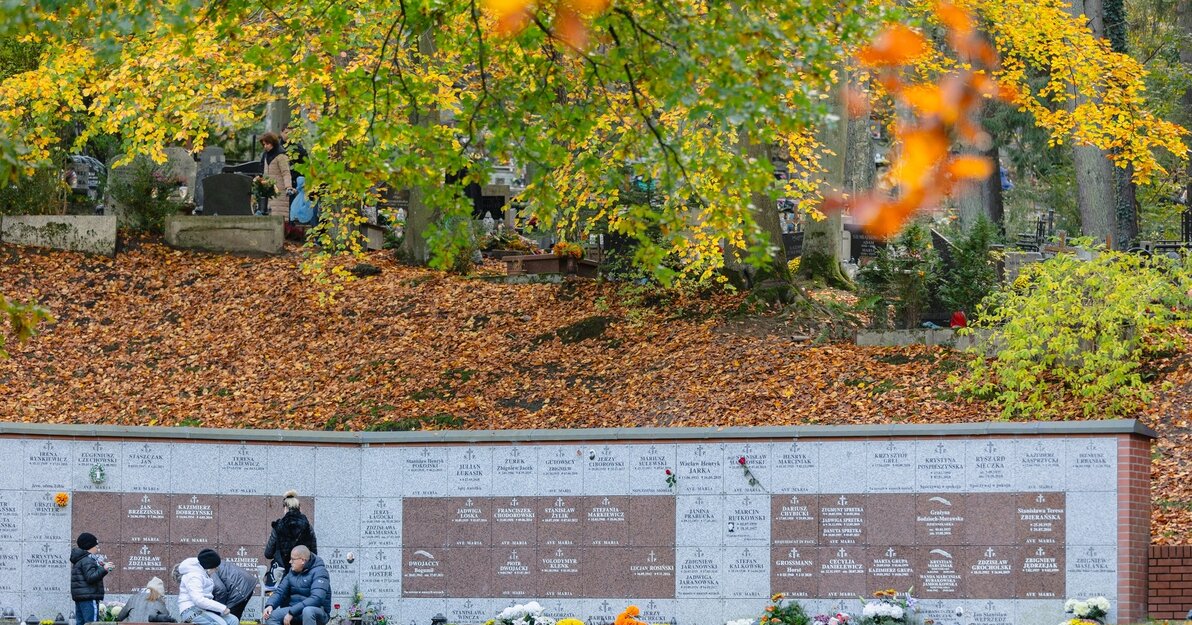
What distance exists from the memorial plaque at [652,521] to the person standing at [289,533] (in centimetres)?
305

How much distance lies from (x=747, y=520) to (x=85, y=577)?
20.5 ft

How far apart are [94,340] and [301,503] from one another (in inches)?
402

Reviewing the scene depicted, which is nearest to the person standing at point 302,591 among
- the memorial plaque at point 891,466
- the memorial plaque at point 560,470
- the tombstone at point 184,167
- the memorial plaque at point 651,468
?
the memorial plaque at point 560,470

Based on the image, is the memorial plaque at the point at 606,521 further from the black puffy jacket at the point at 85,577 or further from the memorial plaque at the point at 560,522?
the black puffy jacket at the point at 85,577

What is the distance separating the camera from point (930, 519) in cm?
1495

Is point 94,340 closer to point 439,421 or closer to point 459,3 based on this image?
point 439,421

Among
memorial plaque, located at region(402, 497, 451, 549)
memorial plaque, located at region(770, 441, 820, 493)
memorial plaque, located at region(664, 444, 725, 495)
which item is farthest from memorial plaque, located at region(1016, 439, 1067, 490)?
memorial plaque, located at region(402, 497, 451, 549)

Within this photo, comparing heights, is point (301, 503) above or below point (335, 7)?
below

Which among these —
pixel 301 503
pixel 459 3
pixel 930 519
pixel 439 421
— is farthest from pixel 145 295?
pixel 930 519

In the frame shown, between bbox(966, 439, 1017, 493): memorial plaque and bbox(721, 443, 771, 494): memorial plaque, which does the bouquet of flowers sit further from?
bbox(966, 439, 1017, 493): memorial plaque

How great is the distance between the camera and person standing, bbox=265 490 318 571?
15.6 meters

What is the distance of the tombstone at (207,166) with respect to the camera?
31306 mm

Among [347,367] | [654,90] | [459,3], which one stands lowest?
[347,367]

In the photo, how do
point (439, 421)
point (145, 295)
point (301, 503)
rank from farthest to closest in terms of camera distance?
point (145, 295) → point (439, 421) → point (301, 503)
